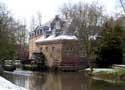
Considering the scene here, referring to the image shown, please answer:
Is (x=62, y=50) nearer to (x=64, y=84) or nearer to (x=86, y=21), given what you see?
(x=86, y=21)

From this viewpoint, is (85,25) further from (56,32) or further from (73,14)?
(56,32)

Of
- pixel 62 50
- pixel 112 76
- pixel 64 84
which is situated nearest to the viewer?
pixel 64 84

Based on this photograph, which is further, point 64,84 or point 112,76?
point 112,76

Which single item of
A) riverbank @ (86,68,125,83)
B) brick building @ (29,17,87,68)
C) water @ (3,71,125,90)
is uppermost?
brick building @ (29,17,87,68)

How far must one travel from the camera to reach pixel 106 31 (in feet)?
150

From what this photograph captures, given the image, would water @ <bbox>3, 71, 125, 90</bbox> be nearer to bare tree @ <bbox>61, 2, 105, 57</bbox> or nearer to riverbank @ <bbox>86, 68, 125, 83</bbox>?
riverbank @ <bbox>86, 68, 125, 83</bbox>

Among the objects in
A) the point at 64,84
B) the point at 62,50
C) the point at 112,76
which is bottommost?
the point at 64,84

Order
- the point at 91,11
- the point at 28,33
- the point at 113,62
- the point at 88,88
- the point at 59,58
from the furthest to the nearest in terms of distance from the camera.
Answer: the point at 28,33, the point at 59,58, the point at 113,62, the point at 91,11, the point at 88,88

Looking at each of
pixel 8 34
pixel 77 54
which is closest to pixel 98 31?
pixel 77 54

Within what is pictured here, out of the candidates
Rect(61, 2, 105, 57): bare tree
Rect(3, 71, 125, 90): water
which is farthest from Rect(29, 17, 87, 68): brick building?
Rect(3, 71, 125, 90): water

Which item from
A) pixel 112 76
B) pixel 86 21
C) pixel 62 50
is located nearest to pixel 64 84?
pixel 112 76

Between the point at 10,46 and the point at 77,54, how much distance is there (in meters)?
13.6

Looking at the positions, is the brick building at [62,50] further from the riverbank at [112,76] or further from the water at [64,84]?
the water at [64,84]

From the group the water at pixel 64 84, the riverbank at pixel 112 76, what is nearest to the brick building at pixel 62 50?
the riverbank at pixel 112 76
